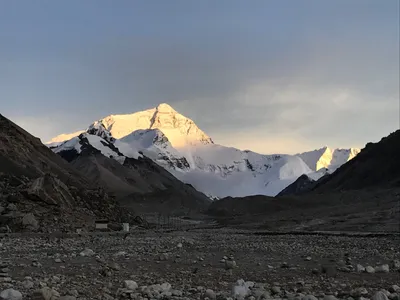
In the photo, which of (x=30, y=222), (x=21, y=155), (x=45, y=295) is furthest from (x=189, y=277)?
(x=21, y=155)

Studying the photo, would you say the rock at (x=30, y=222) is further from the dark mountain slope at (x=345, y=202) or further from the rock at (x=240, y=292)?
the dark mountain slope at (x=345, y=202)

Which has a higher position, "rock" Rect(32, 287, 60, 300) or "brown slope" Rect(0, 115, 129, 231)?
"brown slope" Rect(0, 115, 129, 231)

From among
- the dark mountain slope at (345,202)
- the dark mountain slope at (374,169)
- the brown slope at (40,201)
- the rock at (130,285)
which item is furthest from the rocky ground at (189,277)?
the dark mountain slope at (374,169)

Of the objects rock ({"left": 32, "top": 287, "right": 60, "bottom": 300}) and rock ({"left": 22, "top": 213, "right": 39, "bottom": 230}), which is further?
rock ({"left": 22, "top": 213, "right": 39, "bottom": 230})

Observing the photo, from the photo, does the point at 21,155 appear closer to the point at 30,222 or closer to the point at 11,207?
the point at 11,207

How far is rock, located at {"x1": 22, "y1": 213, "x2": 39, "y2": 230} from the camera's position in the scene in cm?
3875

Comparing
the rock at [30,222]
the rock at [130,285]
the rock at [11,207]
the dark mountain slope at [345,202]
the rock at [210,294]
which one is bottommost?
the rock at [210,294]

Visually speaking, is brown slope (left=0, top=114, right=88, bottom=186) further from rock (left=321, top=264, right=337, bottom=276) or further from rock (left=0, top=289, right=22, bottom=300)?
rock (left=0, top=289, right=22, bottom=300)

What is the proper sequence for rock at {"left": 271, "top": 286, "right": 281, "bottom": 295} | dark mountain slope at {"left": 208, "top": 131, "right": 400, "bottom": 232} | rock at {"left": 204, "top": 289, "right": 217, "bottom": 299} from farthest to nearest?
dark mountain slope at {"left": 208, "top": 131, "right": 400, "bottom": 232}
rock at {"left": 271, "top": 286, "right": 281, "bottom": 295}
rock at {"left": 204, "top": 289, "right": 217, "bottom": 299}

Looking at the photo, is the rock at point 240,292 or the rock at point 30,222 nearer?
the rock at point 240,292

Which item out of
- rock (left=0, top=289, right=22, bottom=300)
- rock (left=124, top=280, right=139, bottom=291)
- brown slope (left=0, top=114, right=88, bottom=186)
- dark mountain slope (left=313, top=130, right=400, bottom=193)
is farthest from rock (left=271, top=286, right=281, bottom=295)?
dark mountain slope (left=313, top=130, right=400, bottom=193)

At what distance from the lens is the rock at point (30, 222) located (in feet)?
127

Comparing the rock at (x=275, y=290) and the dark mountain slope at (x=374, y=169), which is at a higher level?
the dark mountain slope at (x=374, y=169)

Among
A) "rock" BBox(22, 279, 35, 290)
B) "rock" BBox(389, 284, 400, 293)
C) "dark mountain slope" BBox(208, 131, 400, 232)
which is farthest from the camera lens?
"dark mountain slope" BBox(208, 131, 400, 232)
